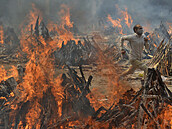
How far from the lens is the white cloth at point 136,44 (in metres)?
3.60

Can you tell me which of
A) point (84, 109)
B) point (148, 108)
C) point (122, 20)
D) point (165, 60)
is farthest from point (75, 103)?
point (122, 20)

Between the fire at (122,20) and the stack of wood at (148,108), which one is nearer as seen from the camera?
the stack of wood at (148,108)

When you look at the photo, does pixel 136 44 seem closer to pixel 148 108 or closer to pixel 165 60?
A: pixel 148 108

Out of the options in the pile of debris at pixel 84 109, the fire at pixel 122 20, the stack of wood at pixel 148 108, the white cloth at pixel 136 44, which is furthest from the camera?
the fire at pixel 122 20

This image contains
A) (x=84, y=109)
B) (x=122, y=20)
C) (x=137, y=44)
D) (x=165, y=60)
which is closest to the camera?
(x=84, y=109)

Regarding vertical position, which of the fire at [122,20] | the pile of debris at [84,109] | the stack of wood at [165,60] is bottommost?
the pile of debris at [84,109]

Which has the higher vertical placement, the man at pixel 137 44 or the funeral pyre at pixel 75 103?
the man at pixel 137 44

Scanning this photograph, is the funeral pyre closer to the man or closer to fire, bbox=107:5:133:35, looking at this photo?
the man

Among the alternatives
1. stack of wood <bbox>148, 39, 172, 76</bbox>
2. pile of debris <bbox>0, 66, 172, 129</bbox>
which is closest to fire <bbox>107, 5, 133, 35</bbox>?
stack of wood <bbox>148, 39, 172, 76</bbox>

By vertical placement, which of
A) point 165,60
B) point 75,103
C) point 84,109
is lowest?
point 84,109

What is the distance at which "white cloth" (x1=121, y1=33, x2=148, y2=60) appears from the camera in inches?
142

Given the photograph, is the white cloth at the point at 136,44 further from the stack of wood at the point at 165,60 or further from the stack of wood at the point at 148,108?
the stack of wood at the point at 165,60

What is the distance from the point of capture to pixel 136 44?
369 centimetres

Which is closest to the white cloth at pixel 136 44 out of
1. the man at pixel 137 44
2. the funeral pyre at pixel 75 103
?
the man at pixel 137 44
